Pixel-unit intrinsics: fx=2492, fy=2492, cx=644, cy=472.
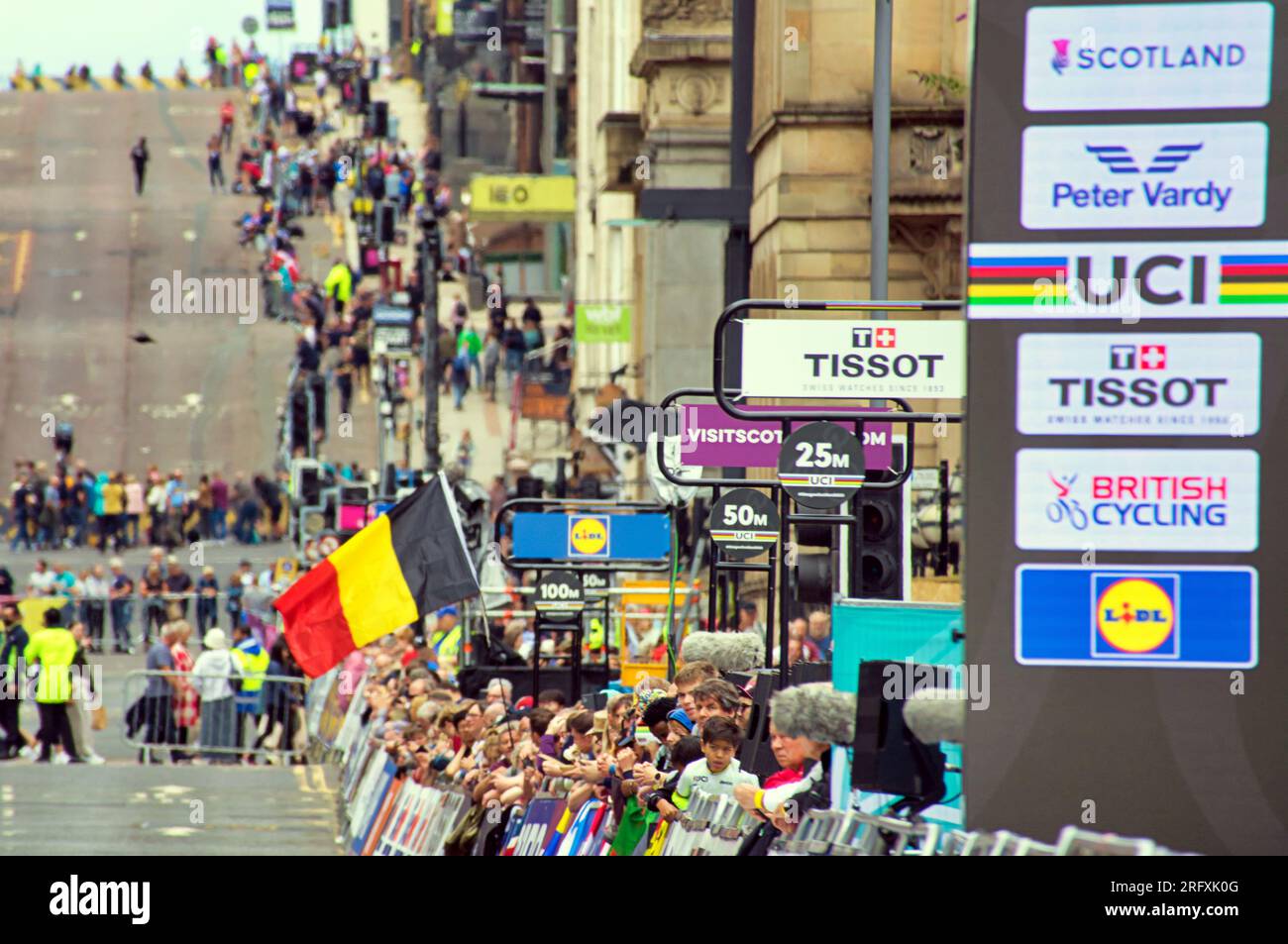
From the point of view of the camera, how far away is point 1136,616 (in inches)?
291

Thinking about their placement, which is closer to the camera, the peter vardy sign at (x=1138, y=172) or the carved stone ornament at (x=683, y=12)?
the peter vardy sign at (x=1138, y=172)

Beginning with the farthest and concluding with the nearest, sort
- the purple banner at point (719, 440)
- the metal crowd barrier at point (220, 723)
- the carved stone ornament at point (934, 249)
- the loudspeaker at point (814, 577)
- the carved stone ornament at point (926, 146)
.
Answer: the carved stone ornament at point (934, 249) < the carved stone ornament at point (926, 146) < the metal crowd barrier at point (220, 723) < the purple banner at point (719, 440) < the loudspeaker at point (814, 577)

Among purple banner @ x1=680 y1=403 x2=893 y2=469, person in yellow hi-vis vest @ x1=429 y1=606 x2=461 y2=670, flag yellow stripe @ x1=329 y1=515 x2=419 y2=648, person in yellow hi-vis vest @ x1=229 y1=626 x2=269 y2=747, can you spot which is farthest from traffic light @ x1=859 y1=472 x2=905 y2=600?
person in yellow hi-vis vest @ x1=229 y1=626 x2=269 y2=747

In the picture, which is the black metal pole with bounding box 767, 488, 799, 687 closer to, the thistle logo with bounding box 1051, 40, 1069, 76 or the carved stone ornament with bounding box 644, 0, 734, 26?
the thistle logo with bounding box 1051, 40, 1069, 76

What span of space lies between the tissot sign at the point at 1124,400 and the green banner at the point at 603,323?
106 feet

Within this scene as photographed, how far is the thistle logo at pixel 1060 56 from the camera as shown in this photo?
7.40 m

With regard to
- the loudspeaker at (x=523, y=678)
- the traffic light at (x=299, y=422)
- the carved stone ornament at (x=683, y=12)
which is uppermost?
the carved stone ornament at (x=683, y=12)

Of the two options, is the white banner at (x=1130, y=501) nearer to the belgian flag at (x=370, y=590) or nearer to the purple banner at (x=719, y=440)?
the purple banner at (x=719, y=440)

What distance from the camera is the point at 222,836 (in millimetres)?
17906

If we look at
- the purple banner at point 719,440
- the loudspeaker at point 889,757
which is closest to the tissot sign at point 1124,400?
the loudspeaker at point 889,757

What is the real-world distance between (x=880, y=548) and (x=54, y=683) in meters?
12.4
